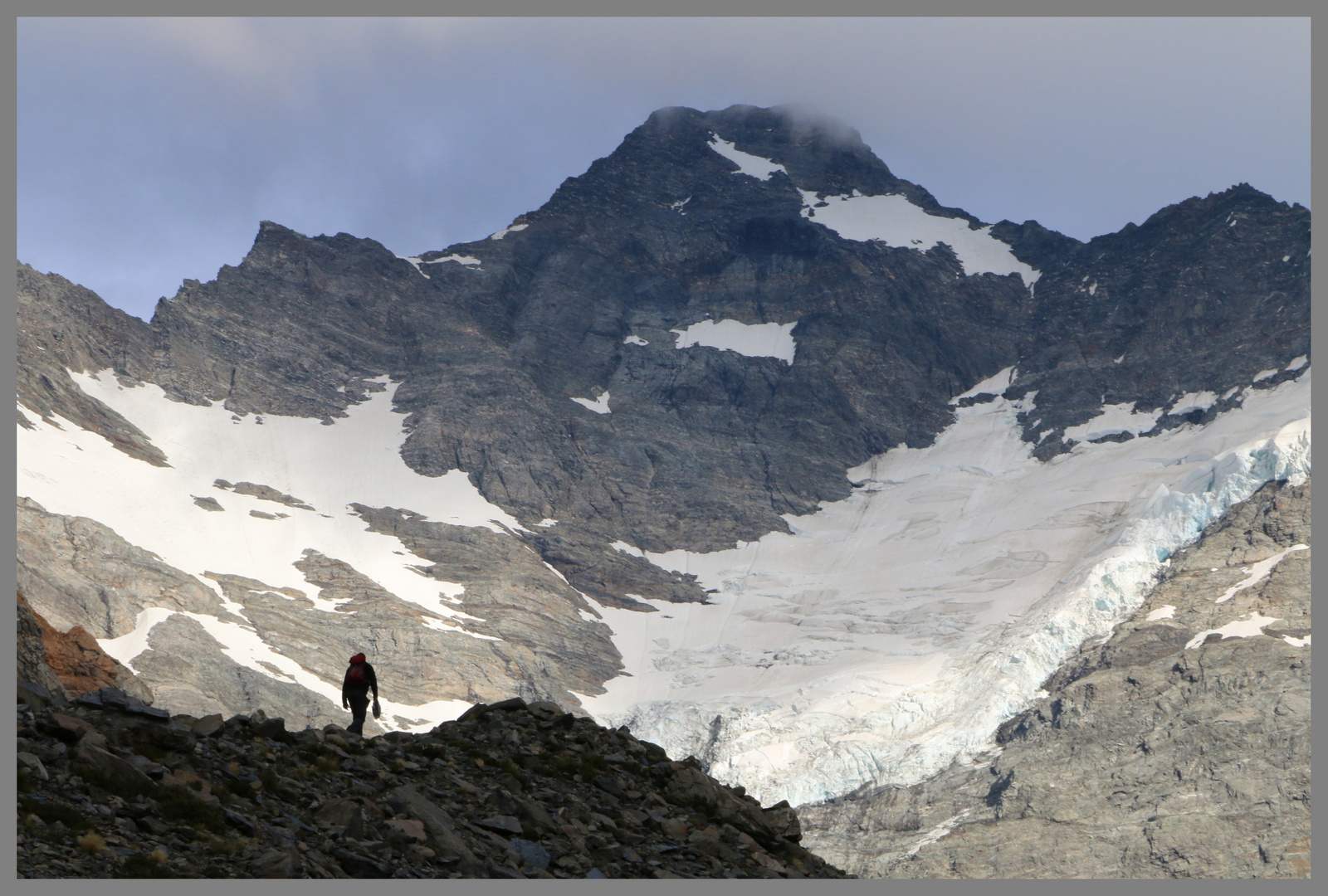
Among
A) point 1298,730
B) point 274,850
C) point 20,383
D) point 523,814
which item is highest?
point 20,383

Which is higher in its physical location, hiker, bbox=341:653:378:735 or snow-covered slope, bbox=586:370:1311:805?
snow-covered slope, bbox=586:370:1311:805

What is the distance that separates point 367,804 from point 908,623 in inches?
5958

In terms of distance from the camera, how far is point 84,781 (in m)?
14.8

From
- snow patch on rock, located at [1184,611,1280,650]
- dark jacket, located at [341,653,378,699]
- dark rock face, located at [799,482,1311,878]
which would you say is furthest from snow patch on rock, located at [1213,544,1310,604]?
dark jacket, located at [341,653,378,699]

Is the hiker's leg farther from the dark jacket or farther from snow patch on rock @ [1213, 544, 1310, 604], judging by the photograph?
snow patch on rock @ [1213, 544, 1310, 604]

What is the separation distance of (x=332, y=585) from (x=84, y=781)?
14490 cm

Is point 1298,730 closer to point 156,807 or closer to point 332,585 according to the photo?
point 332,585

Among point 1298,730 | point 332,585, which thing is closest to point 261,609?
point 332,585

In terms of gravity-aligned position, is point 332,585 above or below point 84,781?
above

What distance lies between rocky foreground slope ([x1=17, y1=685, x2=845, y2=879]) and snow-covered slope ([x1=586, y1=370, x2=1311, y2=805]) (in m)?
103

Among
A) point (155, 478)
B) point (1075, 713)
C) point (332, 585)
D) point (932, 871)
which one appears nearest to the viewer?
point (932, 871)

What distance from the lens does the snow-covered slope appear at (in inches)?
5049

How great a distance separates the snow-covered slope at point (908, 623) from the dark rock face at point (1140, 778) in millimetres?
4969

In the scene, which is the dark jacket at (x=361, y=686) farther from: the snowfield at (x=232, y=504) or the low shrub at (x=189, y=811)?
the snowfield at (x=232, y=504)
